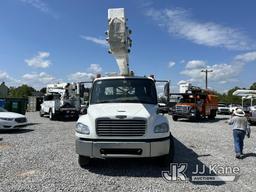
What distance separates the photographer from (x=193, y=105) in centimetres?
2642

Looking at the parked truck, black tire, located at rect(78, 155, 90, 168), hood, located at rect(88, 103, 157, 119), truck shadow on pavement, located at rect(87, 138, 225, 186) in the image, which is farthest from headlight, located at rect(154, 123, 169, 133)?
the parked truck

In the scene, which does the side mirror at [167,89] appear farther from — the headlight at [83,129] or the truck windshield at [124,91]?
the headlight at [83,129]

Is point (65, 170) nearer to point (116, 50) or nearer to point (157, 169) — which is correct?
point (157, 169)

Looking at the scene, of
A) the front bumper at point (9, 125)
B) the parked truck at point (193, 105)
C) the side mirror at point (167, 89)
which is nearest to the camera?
the side mirror at point (167, 89)

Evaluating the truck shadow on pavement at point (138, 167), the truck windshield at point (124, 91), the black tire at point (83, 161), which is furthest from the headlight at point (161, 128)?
the black tire at point (83, 161)

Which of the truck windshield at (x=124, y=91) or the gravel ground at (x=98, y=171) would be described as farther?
the truck windshield at (x=124, y=91)

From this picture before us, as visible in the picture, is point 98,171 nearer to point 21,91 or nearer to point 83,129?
point 83,129

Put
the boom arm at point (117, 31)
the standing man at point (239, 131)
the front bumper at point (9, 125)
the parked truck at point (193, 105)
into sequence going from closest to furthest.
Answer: the boom arm at point (117, 31) → the standing man at point (239, 131) → the front bumper at point (9, 125) → the parked truck at point (193, 105)

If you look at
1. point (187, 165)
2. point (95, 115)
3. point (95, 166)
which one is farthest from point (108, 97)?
point (187, 165)

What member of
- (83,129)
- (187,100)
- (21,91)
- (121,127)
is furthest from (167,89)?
(21,91)

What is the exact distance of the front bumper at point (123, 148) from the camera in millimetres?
7332

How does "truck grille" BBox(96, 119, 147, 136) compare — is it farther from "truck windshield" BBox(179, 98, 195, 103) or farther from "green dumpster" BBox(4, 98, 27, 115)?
"truck windshield" BBox(179, 98, 195, 103)

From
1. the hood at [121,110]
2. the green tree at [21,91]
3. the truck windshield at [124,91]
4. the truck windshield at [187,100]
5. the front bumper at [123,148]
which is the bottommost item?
the front bumper at [123,148]

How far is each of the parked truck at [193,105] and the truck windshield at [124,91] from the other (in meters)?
17.8
